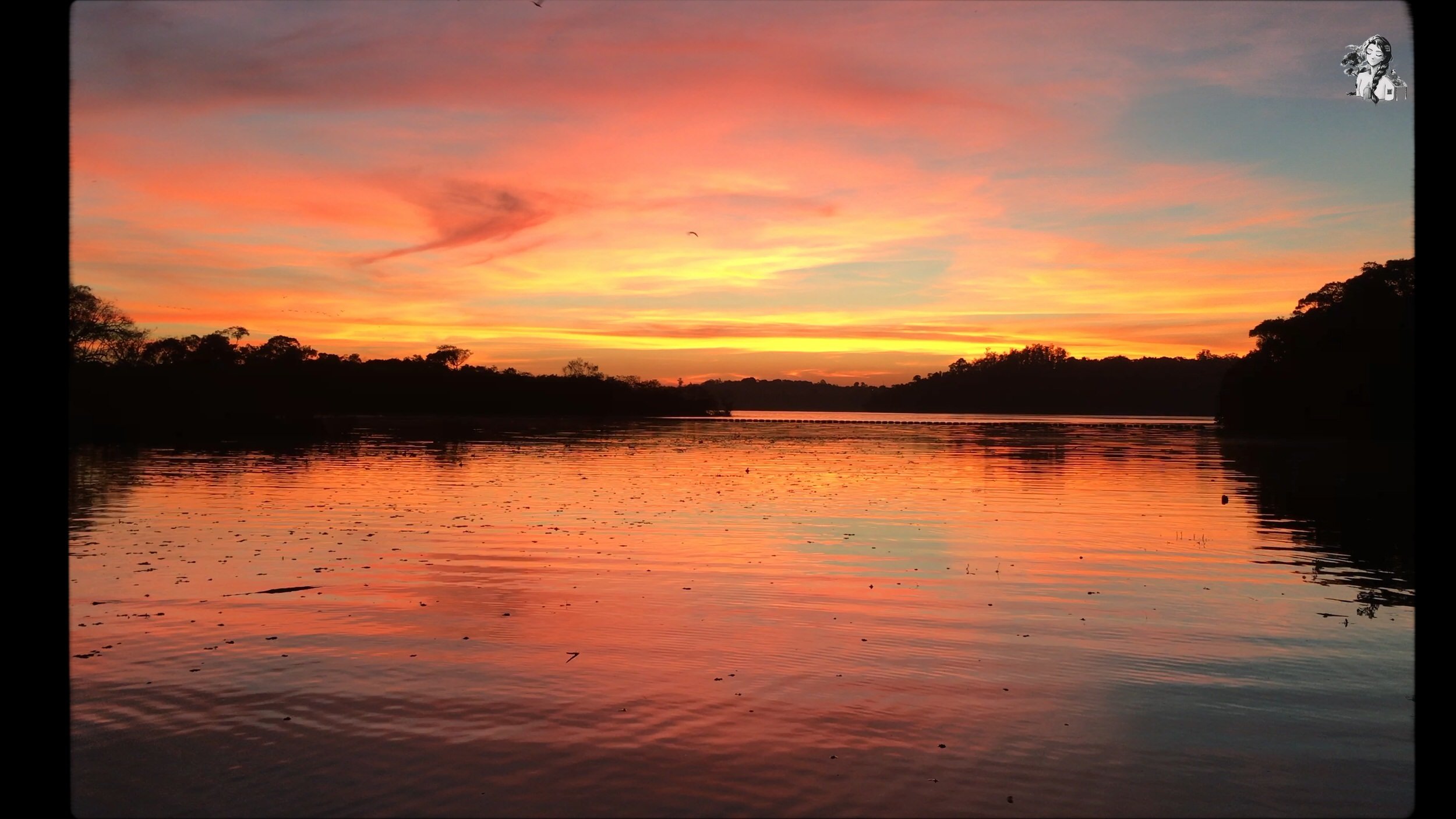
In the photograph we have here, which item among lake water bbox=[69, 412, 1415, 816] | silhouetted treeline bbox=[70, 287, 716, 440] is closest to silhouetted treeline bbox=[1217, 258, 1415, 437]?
lake water bbox=[69, 412, 1415, 816]

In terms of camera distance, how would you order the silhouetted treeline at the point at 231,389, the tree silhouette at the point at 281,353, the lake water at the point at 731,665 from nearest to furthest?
the lake water at the point at 731,665 → the silhouetted treeline at the point at 231,389 → the tree silhouette at the point at 281,353

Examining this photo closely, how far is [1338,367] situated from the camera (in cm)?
9706

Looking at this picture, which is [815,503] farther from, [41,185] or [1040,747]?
[41,185]

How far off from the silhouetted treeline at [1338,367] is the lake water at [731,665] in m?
78.8

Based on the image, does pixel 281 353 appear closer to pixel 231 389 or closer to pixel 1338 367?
pixel 231 389

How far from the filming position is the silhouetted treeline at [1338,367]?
297ft

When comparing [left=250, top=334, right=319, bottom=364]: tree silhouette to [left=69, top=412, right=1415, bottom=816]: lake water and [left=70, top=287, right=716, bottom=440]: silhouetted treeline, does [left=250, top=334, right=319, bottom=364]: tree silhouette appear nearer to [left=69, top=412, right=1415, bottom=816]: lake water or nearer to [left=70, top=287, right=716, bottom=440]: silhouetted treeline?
[left=70, top=287, right=716, bottom=440]: silhouetted treeline

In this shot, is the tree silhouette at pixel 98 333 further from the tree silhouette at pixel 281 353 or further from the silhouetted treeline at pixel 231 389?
the tree silhouette at pixel 281 353

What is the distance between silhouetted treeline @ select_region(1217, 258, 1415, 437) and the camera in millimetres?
90625

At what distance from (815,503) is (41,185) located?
2814 cm

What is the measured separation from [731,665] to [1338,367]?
10617 centimetres

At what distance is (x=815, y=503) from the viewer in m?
31.2

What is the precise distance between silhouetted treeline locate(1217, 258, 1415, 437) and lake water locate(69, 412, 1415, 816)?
7877 centimetres

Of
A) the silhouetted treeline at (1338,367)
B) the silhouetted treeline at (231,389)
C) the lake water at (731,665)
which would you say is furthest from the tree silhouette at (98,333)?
the silhouetted treeline at (1338,367)
